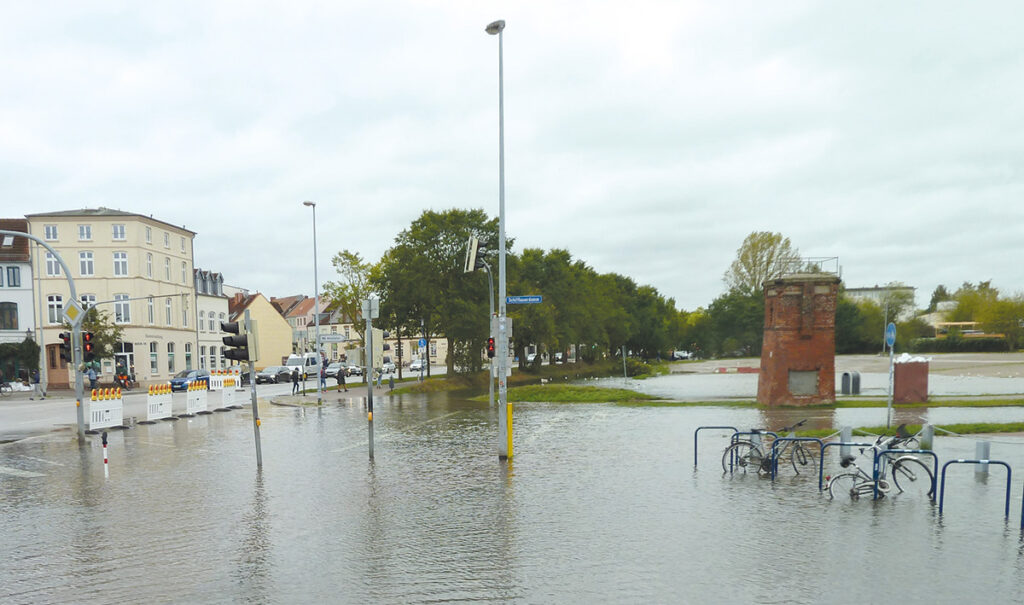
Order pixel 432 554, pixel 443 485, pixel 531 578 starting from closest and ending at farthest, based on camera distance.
A: pixel 531 578 < pixel 432 554 < pixel 443 485

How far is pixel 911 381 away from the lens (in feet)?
83.7

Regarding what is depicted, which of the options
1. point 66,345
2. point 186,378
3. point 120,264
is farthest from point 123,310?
point 66,345

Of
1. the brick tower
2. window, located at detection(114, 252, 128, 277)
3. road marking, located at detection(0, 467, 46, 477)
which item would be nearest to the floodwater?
road marking, located at detection(0, 467, 46, 477)

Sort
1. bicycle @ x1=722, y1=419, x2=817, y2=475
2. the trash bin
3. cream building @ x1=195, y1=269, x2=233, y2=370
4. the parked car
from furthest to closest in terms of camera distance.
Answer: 1. cream building @ x1=195, y1=269, x2=233, y2=370
2. the parked car
3. the trash bin
4. bicycle @ x1=722, y1=419, x2=817, y2=475

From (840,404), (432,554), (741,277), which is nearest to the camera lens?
(432,554)

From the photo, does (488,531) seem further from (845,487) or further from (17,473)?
(17,473)

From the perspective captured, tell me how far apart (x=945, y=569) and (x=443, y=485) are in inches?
303

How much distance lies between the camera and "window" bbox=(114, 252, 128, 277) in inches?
2352

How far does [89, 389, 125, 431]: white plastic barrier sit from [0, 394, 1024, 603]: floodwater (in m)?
6.52

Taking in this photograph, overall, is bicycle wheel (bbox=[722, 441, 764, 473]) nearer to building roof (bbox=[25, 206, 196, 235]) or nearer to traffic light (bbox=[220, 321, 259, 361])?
traffic light (bbox=[220, 321, 259, 361])

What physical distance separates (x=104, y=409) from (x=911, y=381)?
29.1m

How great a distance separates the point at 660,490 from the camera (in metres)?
11.4

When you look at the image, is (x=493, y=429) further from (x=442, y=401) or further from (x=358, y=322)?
(x=358, y=322)

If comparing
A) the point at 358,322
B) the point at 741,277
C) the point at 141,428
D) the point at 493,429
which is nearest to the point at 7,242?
the point at 358,322
